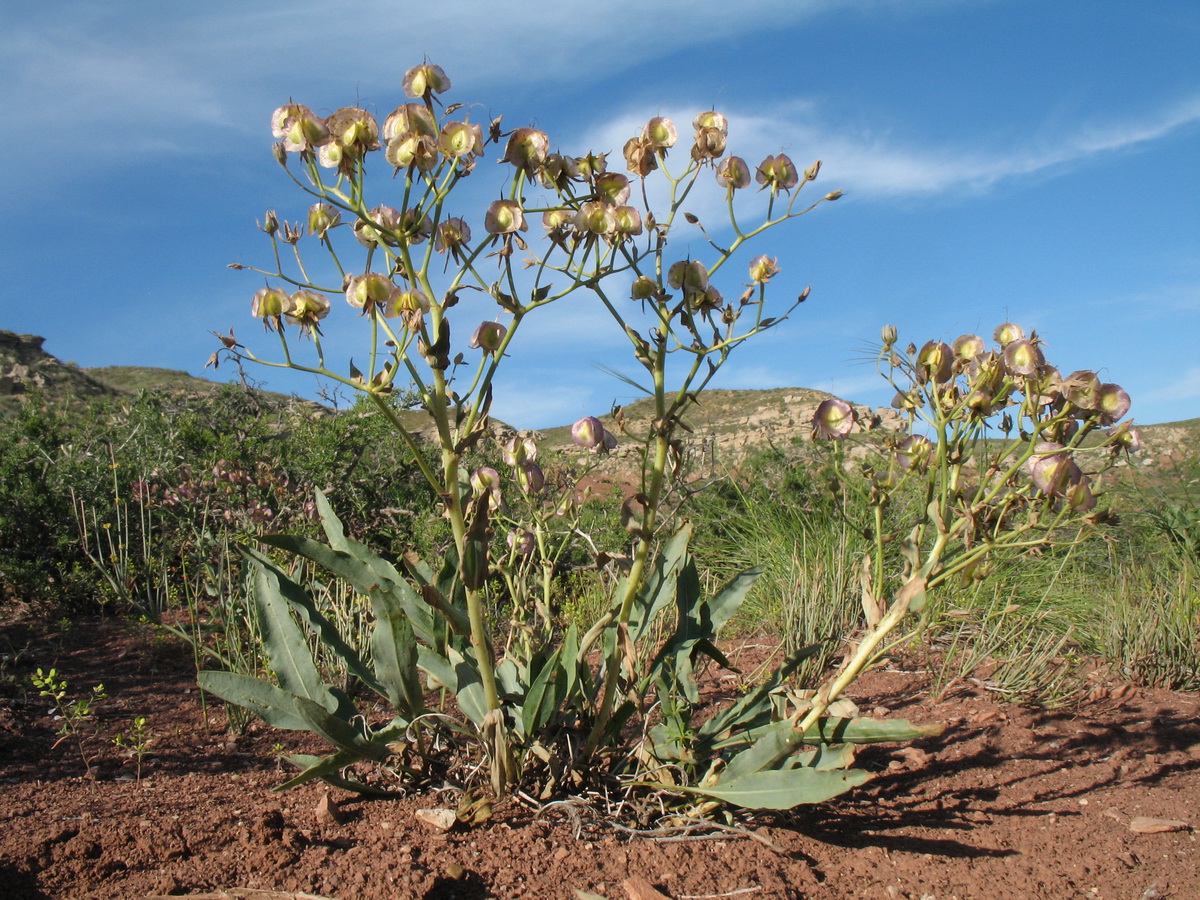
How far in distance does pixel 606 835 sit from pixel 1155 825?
4.73 ft

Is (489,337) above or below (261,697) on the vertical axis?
above

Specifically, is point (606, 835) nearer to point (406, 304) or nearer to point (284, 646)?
point (284, 646)

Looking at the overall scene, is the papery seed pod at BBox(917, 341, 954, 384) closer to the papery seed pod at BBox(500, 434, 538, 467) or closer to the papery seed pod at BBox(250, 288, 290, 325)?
the papery seed pod at BBox(500, 434, 538, 467)

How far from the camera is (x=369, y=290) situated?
1.66 m

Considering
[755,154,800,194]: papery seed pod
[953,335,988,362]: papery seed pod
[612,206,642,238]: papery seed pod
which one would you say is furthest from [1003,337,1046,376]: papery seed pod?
[612,206,642,238]: papery seed pod

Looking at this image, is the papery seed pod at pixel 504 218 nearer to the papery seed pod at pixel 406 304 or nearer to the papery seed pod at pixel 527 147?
the papery seed pod at pixel 527 147

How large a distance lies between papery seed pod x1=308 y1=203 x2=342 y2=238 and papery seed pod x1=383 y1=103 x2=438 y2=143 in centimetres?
26

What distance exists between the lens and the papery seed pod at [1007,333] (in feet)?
6.16

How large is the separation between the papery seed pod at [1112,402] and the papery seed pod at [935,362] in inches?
12.2

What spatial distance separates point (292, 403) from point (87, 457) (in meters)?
1.66

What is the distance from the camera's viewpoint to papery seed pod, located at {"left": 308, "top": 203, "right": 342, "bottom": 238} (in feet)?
5.96

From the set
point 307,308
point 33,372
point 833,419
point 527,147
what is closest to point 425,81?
point 527,147

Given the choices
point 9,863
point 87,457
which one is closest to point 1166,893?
point 9,863

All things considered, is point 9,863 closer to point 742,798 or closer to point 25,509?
point 742,798
